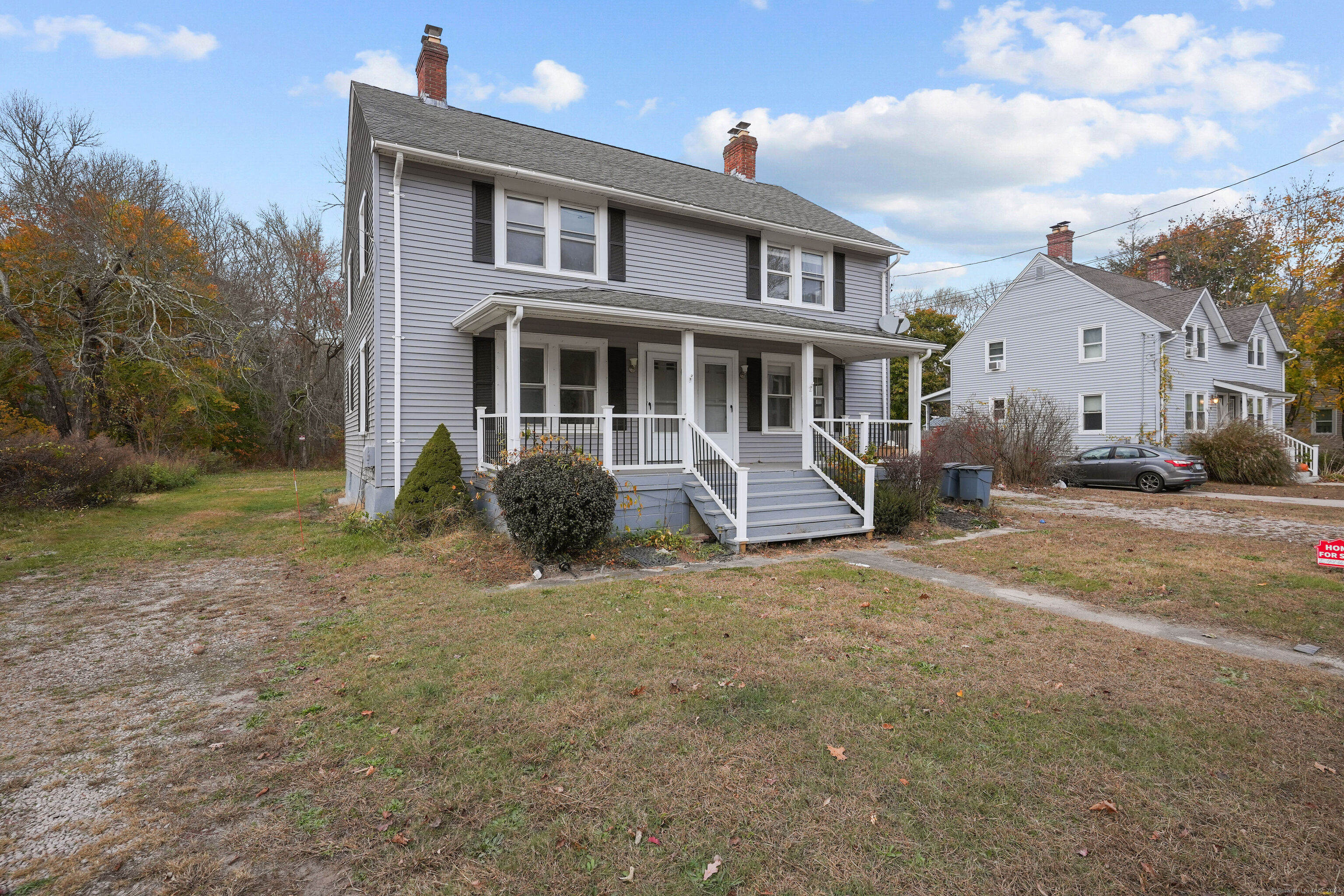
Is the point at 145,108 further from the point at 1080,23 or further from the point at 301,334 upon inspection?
the point at 1080,23

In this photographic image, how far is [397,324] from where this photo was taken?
9977 millimetres

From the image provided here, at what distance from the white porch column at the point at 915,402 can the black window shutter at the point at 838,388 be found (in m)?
1.82

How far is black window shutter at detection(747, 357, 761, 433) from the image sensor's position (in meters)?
12.9

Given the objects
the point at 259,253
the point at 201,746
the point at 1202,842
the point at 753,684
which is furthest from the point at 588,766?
the point at 259,253

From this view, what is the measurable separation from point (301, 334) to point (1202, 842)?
109 ft

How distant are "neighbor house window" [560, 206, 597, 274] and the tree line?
1071cm

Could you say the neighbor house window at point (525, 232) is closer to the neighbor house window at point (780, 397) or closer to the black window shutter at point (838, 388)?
the neighbor house window at point (780, 397)

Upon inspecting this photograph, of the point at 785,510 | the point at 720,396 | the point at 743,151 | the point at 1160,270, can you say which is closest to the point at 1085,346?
the point at 1160,270

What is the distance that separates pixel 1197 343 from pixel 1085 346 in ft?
13.4

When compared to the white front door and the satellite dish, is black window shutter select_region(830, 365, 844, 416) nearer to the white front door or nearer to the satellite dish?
Result: the satellite dish

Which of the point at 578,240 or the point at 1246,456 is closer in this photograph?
the point at 578,240

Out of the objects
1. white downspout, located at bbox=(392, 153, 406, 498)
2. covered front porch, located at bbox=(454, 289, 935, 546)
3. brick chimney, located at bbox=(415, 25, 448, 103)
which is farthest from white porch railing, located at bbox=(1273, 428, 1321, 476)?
brick chimney, located at bbox=(415, 25, 448, 103)

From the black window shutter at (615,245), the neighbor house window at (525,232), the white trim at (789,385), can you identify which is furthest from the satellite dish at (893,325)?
the neighbor house window at (525,232)

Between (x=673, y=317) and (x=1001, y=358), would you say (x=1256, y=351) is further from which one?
(x=673, y=317)
